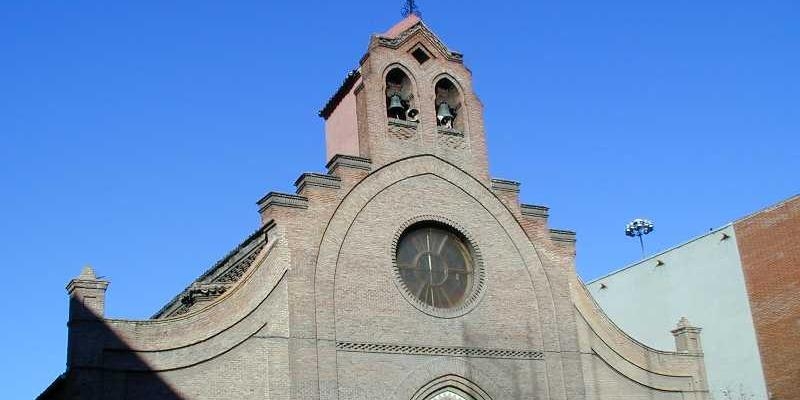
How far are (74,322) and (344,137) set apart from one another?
10.2 m

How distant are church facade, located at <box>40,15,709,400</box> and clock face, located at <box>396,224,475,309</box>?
0.12 ft

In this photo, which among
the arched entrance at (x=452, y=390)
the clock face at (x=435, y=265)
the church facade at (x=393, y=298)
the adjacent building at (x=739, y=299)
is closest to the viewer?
the church facade at (x=393, y=298)

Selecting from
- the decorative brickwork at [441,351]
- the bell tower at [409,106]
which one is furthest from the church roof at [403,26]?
the decorative brickwork at [441,351]

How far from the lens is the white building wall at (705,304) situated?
31.2m

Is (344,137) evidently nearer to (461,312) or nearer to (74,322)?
(461,312)

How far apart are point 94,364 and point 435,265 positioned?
9134 millimetres

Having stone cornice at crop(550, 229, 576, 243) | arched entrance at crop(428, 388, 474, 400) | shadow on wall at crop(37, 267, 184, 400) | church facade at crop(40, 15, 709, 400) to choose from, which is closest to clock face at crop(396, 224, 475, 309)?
church facade at crop(40, 15, 709, 400)

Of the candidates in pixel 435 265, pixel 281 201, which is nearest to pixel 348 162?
pixel 281 201

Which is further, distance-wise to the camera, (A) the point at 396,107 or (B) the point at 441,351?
Answer: (A) the point at 396,107

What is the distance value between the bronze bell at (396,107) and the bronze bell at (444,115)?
114 centimetres

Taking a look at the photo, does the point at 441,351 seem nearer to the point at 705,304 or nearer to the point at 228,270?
the point at 228,270

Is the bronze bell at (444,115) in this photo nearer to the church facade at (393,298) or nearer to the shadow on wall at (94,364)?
the church facade at (393,298)

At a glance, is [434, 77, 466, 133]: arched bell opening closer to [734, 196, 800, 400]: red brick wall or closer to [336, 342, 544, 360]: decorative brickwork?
[336, 342, 544, 360]: decorative brickwork

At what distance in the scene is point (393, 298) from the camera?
22.7m
